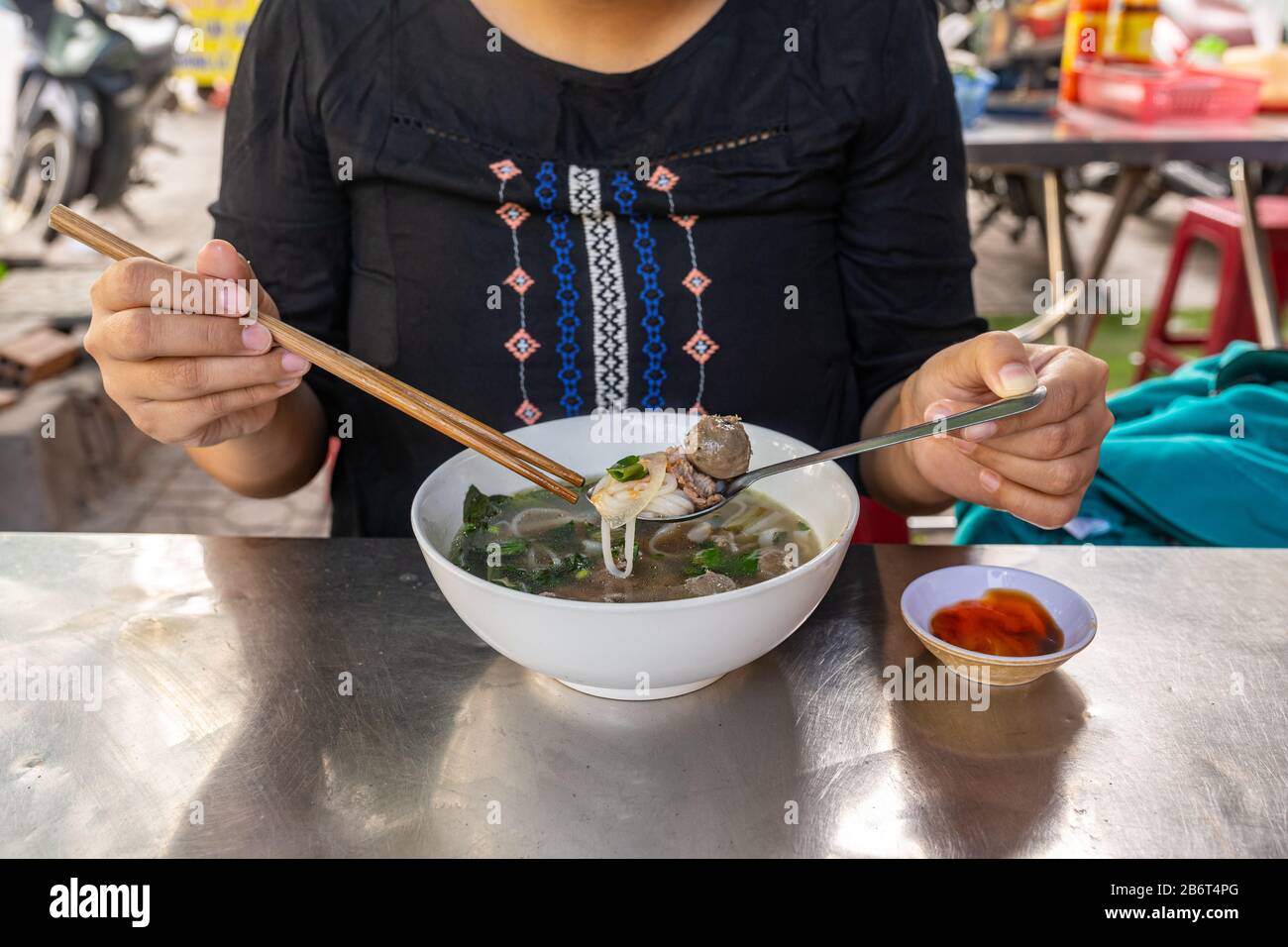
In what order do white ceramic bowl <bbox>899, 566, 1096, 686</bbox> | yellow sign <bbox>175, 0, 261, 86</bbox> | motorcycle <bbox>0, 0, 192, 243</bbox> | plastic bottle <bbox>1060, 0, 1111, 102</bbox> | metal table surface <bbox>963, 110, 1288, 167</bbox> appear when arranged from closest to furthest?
white ceramic bowl <bbox>899, 566, 1096, 686</bbox>
metal table surface <bbox>963, 110, 1288, 167</bbox>
plastic bottle <bbox>1060, 0, 1111, 102</bbox>
motorcycle <bbox>0, 0, 192, 243</bbox>
yellow sign <bbox>175, 0, 261, 86</bbox>

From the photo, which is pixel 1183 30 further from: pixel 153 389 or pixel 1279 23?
pixel 153 389

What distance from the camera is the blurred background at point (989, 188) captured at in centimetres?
393

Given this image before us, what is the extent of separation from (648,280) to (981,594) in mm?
785

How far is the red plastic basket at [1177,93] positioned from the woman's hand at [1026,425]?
3.37 meters

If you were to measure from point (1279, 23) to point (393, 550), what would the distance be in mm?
8404

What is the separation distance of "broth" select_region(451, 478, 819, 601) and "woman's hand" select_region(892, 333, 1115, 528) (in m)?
0.25

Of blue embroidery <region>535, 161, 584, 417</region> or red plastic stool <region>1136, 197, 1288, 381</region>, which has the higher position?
blue embroidery <region>535, 161, 584, 417</region>

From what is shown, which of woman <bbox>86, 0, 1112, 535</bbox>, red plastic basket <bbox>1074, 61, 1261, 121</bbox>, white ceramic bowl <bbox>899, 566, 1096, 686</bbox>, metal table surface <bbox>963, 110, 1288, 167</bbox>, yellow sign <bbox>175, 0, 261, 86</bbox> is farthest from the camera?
yellow sign <bbox>175, 0, 261, 86</bbox>

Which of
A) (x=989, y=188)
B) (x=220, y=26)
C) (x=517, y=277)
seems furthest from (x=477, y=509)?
(x=220, y=26)

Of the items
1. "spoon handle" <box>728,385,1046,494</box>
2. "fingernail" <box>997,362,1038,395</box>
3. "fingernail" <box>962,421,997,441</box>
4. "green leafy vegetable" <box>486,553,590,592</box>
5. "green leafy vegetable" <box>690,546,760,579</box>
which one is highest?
"fingernail" <box>997,362,1038,395</box>

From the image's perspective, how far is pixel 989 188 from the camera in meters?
7.61

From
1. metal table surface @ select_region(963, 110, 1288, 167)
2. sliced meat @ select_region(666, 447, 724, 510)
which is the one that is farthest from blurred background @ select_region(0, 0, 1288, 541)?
sliced meat @ select_region(666, 447, 724, 510)

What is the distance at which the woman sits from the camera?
5.71 feet

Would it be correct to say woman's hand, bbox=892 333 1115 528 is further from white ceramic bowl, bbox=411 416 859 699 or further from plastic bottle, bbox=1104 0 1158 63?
plastic bottle, bbox=1104 0 1158 63
